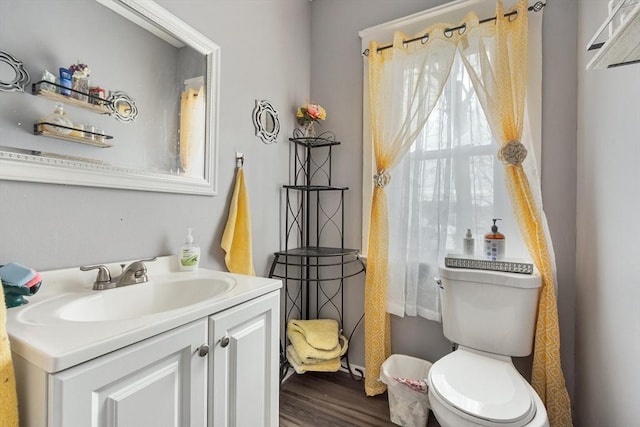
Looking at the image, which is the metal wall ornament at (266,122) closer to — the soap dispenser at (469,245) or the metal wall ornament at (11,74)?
the metal wall ornament at (11,74)

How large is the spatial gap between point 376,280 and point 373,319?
231mm

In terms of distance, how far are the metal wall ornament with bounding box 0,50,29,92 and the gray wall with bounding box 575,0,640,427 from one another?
5.94 ft

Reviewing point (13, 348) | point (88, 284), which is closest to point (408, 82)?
point (88, 284)

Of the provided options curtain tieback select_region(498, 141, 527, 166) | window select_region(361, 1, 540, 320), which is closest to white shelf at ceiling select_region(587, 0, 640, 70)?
curtain tieback select_region(498, 141, 527, 166)

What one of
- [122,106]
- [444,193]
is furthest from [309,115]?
[122,106]

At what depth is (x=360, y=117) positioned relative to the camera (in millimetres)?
1996

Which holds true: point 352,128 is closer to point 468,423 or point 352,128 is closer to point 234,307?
point 234,307

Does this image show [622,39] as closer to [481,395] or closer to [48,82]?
[481,395]

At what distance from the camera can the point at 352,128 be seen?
2025 mm

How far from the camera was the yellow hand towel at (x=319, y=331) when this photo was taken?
180cm

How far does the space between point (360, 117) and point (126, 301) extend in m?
1.66

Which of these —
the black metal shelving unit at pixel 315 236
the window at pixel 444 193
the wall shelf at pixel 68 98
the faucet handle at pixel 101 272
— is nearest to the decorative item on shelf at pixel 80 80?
the wall shelf at pixel 68 98

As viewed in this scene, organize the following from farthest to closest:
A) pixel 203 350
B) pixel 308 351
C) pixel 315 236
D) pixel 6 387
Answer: pixel 315 236, pixel 308 351, pixel 203 350, pixel 6 387

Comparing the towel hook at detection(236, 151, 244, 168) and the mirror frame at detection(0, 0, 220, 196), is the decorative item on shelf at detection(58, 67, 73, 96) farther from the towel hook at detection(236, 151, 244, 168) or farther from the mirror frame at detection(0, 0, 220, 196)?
the towel hook at detection(236, 151, 244, 168)
